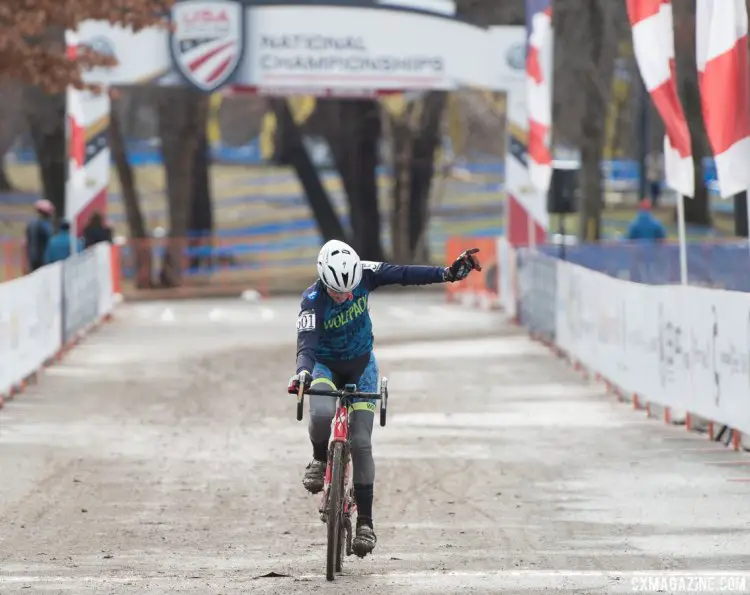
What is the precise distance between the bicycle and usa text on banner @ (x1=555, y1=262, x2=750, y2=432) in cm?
587

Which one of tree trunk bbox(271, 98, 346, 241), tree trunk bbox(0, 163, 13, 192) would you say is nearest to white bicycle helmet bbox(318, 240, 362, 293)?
tree trunk bbox(271, 98, 346, 241)

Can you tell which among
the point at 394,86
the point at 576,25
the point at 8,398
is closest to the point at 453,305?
the point at 394,86

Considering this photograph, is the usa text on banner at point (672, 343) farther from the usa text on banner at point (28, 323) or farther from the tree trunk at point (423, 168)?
the tree trunk at point (423, 168)

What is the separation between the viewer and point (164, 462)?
16562mm

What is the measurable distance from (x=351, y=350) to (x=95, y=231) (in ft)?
82.4

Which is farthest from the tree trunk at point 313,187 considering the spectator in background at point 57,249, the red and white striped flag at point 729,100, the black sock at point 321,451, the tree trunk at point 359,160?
the black sock at point 321,451

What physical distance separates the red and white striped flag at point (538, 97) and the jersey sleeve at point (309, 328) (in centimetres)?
2051

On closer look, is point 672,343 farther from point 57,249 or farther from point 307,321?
point 57,249

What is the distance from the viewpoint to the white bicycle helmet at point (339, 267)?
424 inches

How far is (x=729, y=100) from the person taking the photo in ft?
55.9

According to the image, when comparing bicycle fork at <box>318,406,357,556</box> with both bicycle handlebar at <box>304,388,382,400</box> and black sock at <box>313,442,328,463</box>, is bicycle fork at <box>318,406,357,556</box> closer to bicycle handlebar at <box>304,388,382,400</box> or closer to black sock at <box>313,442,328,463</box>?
bicycle handlebar at <box>304,388,382,400</box>

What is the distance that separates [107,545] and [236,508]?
180 cm

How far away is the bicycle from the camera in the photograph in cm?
1058

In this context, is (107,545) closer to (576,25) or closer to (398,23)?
(398,23)
